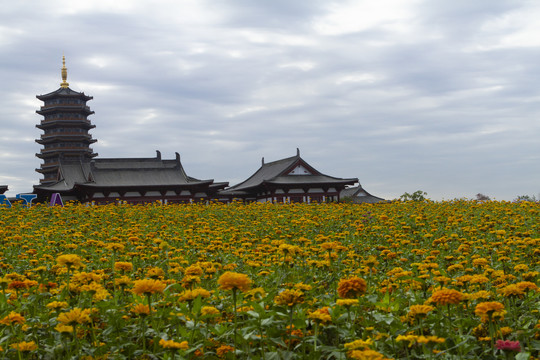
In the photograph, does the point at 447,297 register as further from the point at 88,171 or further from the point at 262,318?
the point at 88,171

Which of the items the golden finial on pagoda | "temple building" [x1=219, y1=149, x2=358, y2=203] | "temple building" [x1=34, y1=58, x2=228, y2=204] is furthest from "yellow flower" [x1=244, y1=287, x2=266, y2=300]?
the golden finial on pagoda

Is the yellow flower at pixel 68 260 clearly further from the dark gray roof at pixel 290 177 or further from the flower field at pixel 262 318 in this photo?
the dark gray roof at pixel 290 177

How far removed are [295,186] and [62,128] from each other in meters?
24.6

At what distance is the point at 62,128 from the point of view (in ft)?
151

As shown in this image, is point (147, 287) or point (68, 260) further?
point (68, 260)

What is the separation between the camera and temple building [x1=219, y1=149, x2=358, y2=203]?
3425cm

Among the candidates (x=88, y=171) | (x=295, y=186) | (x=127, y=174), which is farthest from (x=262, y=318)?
(x=88, y=171)

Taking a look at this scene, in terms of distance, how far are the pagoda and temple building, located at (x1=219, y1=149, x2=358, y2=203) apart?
59.4ft

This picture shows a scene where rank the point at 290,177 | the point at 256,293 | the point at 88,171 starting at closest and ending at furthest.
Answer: the point at 256,293
the point at 290,177
the point at 88,171

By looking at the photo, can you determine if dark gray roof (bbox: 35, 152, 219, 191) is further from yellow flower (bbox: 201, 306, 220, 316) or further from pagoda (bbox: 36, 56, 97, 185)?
yellow flower (bbox: 201, 306, 220, 316)

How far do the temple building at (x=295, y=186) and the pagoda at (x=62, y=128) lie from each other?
18.1 meters

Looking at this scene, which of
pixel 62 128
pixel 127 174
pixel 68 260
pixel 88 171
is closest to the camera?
pixel 68 260

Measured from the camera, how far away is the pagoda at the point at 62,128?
45.2 metres

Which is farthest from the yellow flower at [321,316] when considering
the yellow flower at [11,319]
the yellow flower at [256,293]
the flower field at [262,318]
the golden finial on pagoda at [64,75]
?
the golden finial on pagoda at [64,75]
